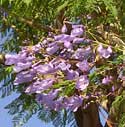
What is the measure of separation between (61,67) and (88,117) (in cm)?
133

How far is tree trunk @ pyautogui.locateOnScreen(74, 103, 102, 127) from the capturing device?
323 centimetres

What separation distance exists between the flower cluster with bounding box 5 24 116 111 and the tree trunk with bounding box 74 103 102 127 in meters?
1.15

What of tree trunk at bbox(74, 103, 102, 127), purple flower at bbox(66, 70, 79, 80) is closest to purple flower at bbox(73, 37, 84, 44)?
purple flower at bbox(66, 70, 79, 80)

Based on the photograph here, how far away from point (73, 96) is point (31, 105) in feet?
4.32

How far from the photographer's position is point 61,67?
77.0 inches

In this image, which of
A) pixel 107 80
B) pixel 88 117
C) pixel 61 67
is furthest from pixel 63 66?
pixel 88 117

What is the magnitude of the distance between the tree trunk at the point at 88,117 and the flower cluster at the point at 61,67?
1.15 metres

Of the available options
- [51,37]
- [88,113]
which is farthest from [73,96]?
[88,113]

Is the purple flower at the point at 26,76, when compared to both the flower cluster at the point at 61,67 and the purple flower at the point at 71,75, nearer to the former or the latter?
the flower cluster at the point at 61,67

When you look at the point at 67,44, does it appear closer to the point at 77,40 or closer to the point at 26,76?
the point at 77,40

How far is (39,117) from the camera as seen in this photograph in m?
3.47

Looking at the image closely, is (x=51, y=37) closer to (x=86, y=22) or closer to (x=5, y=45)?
(x=86, y=22)

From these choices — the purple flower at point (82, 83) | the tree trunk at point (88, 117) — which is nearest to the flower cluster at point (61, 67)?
the purple flower at point (82, 83)

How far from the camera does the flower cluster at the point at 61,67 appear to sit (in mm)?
1949
